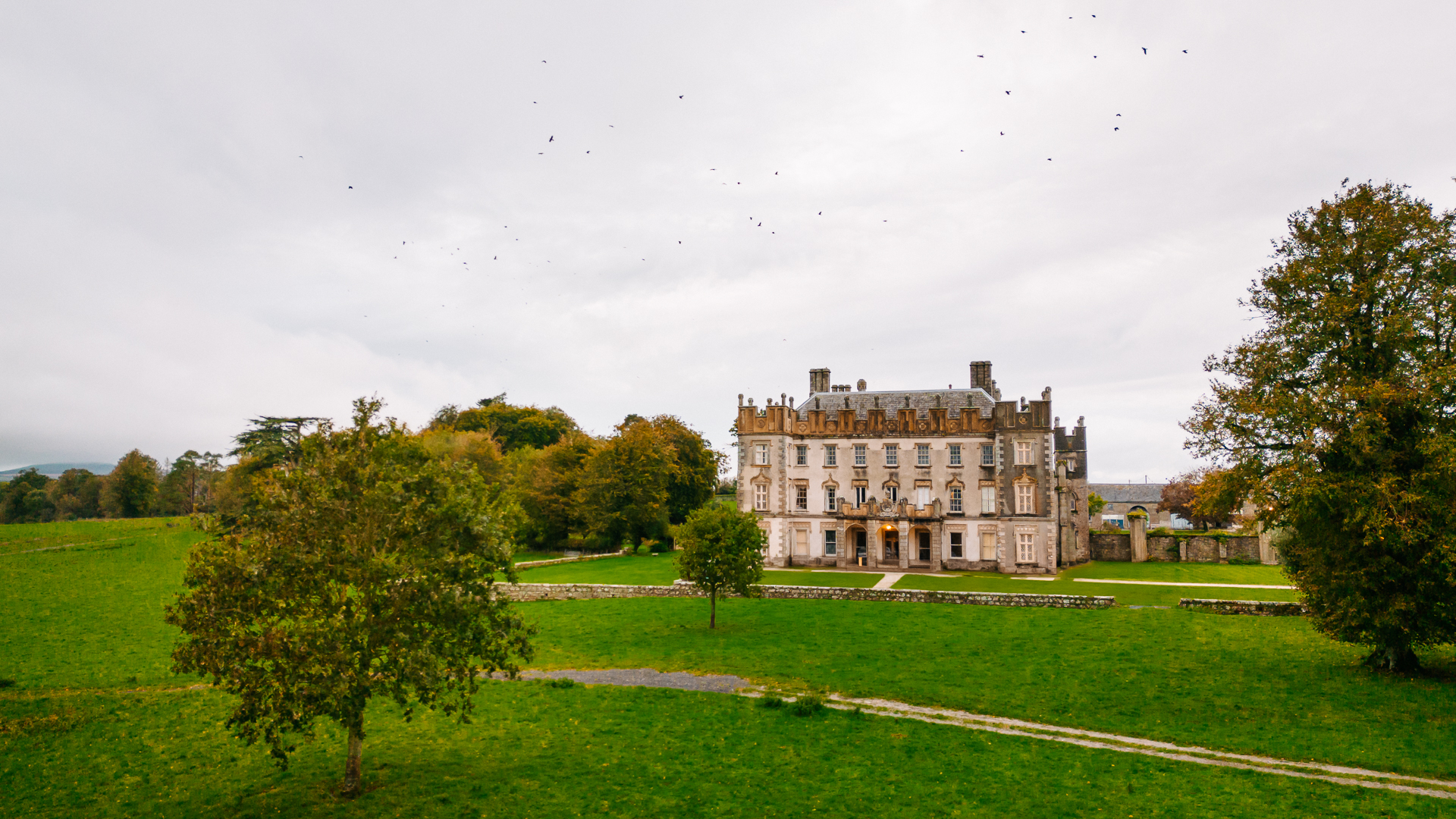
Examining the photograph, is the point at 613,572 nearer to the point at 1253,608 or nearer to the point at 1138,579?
the point at 1138,579

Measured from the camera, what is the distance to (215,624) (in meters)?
13.1

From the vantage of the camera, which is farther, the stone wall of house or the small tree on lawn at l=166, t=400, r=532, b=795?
the stone wall of house

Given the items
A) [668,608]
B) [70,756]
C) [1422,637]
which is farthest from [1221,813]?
[668,608]

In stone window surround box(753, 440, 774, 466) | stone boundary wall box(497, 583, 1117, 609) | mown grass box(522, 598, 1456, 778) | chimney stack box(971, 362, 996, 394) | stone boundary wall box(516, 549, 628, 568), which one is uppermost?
chimney stack box(971, 362, 996, 394)

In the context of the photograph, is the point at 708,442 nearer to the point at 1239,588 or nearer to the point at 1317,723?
the point at 1239,588

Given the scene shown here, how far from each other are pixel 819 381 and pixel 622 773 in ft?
161

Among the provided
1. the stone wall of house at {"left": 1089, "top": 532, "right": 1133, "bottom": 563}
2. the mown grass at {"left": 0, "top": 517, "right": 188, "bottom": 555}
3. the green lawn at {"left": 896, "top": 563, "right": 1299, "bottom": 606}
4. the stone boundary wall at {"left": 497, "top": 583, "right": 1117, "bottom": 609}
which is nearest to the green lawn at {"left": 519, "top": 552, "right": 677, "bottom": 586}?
the stone boundary wall at {"left": 497, "top": 583, "right": 1117, "bottom": 609}

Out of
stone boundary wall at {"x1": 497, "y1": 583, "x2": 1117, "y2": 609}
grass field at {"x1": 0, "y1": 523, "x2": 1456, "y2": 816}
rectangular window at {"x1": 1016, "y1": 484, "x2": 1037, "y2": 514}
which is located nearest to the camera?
grass field at {"x1": 0, "y1": 523, "x2": 1456, "y2": 816}

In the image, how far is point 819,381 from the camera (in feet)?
208

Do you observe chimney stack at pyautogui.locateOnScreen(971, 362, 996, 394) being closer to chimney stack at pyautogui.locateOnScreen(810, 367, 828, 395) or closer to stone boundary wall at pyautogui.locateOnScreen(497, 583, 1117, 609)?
chimney stack at pyautogui.locateOnScreen(810, 367, 828, 395)

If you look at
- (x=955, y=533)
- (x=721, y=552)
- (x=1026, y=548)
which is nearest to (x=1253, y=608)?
(x=1026, y=548)

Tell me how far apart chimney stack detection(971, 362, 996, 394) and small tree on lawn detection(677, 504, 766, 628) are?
3110 cm

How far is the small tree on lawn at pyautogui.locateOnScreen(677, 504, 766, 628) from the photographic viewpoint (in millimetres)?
33719

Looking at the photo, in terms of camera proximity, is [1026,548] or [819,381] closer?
[1026,548]
